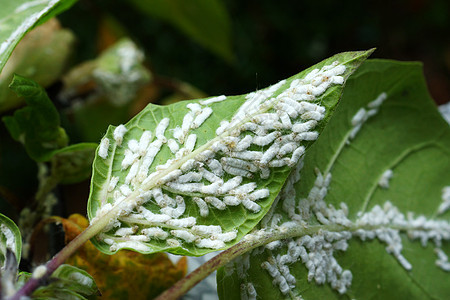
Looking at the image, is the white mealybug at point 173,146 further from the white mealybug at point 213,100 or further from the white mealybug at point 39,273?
the white mealybug at point 39,273

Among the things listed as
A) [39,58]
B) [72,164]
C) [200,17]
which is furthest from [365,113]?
[200,17]

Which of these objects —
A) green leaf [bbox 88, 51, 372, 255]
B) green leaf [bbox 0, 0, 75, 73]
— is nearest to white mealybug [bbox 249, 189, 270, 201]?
green leaf [bbox 88, 51, 372, 255]

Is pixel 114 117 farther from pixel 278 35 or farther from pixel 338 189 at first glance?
pixel 278 35

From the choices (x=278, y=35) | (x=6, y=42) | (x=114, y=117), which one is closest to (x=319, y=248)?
(x=6, y=42)

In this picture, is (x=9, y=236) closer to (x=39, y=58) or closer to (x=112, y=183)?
(x=112, y=183)

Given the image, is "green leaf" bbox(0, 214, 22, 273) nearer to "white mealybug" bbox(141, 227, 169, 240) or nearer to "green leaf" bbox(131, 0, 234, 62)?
"white mealybug" bbox(141, 227, 169, 240)

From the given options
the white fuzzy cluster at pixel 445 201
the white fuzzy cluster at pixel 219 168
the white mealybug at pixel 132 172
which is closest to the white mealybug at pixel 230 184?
the white fuzzy cluster at pixel 219 168
